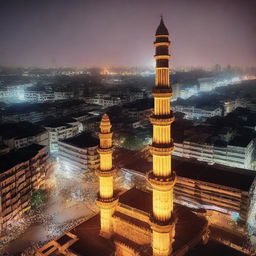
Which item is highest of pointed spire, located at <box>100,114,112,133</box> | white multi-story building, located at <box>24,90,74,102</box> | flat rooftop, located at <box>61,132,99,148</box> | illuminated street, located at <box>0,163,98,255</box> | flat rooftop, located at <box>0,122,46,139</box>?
white multi-story building, located at <box>24,90,74,102</box>

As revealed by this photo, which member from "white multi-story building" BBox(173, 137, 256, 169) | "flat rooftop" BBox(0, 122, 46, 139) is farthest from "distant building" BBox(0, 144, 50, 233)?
"white multi-story building" BBox(173, 137, 256, 169)

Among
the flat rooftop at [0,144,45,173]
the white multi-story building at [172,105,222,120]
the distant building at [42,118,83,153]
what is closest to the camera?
the flat rooftop at [0,144,45,173]

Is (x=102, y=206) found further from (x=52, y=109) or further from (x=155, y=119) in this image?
(x=52, y=109)

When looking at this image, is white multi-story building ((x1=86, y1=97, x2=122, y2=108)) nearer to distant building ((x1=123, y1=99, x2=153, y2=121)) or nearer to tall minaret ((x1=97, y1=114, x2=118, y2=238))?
distant building ((x1=123, y1=99, x2=153, y2=121))

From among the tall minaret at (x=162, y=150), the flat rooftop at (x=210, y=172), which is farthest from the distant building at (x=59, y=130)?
the tall minaret at (x=162, y=150)

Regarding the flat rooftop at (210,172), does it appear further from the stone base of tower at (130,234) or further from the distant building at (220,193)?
the stone base of tower at (130,234)

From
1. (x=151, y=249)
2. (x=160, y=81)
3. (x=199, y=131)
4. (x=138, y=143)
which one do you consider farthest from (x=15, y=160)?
(x=199, y=131)

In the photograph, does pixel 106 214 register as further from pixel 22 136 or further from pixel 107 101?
pixel 107 101
